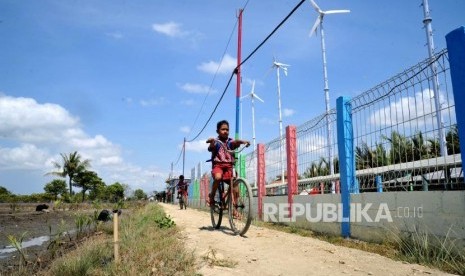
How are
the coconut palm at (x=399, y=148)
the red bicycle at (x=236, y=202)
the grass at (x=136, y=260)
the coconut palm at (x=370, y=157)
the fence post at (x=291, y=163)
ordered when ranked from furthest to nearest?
the fence post at (x=291, y=163)
the red bicycle at (x=236, y=202)
the coconut palm at (x=370, y=157)
the coconut palm at (x=399, y=148)
the grass at (x=136, y=260)

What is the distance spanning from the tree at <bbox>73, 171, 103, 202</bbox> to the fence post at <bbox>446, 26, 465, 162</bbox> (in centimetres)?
5265

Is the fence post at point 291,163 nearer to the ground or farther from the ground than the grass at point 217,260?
Result: farther from the ground

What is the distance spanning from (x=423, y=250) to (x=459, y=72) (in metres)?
1.93

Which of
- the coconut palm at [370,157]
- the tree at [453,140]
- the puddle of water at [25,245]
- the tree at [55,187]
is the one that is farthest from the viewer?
the tree at [55,187]

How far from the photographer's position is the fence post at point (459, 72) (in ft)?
12.9

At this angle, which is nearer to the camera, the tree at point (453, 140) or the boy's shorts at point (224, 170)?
the tree at point (453, 140)

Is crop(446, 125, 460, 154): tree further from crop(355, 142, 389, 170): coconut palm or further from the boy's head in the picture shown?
the boy's head

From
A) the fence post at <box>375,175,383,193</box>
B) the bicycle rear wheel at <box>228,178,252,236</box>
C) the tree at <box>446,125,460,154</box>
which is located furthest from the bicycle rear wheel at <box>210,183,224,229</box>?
the tree at <box>446,125,460,154</box>

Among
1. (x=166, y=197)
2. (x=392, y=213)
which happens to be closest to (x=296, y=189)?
(x=392, y=213)

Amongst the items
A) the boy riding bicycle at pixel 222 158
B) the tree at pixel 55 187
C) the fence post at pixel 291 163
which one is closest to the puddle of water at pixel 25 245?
the boy riding bicycle at pixel 222 158

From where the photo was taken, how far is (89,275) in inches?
168

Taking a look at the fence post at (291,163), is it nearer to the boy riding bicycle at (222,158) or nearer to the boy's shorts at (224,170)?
the boy riding bicycle at (222,158)

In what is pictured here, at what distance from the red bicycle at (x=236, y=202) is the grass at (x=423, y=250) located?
160cm

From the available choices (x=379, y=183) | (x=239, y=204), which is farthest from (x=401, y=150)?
(x=239, y=204)
